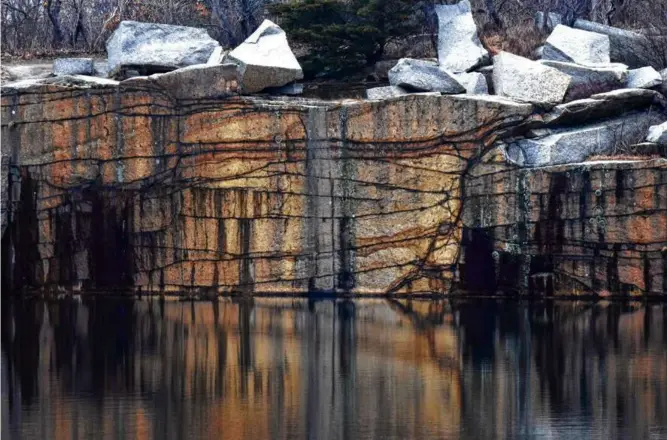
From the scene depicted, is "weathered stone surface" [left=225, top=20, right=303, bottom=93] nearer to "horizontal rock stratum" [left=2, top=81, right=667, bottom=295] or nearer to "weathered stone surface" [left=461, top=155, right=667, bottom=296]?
"horizontal rock stratum" [left=2, top=81, right=667, bottom=295]

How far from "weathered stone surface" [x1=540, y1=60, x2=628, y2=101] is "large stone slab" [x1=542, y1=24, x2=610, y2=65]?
0.87m

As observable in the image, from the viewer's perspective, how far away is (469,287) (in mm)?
24750

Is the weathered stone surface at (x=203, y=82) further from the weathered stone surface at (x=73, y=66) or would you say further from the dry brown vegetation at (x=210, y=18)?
the dry brown vegetation at (x=210, y=18)

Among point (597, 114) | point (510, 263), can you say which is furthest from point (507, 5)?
point (510, 263)

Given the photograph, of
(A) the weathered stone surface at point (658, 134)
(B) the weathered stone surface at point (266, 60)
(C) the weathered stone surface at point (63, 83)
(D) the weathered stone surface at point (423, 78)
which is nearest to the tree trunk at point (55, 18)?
(C) the weathered stone surface at point (63, 83)

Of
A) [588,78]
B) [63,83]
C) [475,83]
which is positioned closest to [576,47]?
[588,78]

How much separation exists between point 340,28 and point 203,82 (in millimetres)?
3111

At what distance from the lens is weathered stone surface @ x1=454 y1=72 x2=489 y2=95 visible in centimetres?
2558

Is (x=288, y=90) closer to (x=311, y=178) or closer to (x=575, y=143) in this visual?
(x=311, y=178)

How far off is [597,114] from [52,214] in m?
9.17

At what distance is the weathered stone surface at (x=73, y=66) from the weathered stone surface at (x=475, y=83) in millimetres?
6457

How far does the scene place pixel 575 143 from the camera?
24.6 meters

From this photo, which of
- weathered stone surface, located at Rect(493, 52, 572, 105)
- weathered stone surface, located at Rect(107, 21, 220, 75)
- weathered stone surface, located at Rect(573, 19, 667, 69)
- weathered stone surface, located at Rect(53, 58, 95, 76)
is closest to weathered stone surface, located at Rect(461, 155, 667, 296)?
weathered stone surface, located at Rect(493, 52, 572, 105)

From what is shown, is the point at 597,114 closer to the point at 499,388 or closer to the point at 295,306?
the point at 295,306
